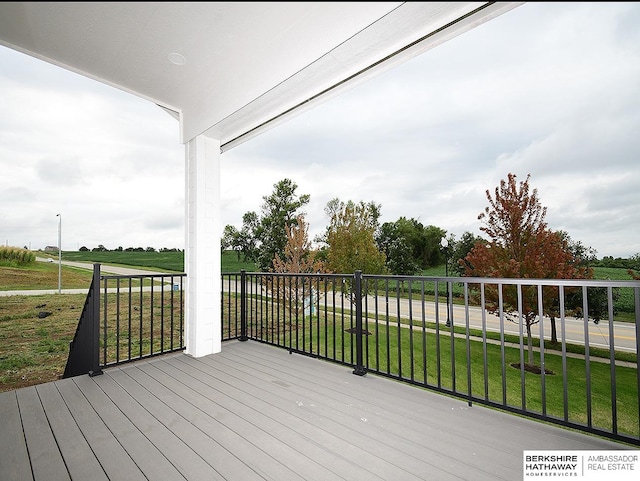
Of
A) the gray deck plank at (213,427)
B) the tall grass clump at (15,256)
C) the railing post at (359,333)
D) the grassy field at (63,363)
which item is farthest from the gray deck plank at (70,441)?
the tall grass clump at (15,256)

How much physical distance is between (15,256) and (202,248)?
3532mm

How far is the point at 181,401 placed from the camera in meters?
2.24

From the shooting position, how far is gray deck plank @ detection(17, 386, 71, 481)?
1493mm

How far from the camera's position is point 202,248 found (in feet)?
10.9

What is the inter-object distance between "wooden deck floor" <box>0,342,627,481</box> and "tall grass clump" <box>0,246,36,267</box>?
324 centimetres

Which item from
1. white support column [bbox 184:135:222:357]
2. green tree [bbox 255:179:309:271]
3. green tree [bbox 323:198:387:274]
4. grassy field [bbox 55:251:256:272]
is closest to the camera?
white support column [bbox 184:135:222:357]

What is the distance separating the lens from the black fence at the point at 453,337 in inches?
74.9

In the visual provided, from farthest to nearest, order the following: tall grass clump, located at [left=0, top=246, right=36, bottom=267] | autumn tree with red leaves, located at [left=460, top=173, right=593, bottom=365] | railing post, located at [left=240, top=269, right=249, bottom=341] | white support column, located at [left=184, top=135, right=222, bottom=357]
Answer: autumn tree with red leaves, located at [left=460, top=173, right=593, bottom=365], tall grass clump, located at [left=0, top=246, right=36, bottom=267], railing post, located at [left=240, top=269, right=249, bottom=341], white support column, located at [left=184, top=135, right=222, bottom=357]

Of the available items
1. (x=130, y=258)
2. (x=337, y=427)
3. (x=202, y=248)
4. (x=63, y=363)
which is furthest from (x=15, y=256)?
(x=337, y=427)

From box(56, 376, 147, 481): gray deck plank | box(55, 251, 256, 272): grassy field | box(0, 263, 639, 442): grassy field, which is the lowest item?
box(0, 263, 639, 442): grassy field

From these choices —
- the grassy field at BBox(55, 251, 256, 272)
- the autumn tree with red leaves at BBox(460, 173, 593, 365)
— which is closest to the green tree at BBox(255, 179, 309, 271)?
the grassy field at BBox(55, 251, 256, 272)

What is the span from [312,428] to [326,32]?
2.50 m

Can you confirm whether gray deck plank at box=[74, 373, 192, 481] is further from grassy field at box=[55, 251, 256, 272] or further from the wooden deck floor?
grassy field at box=[55, 251, 256, 272]

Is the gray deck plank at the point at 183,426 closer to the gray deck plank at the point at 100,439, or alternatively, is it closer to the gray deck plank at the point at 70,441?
the gray deck plank at the point at 100,439
